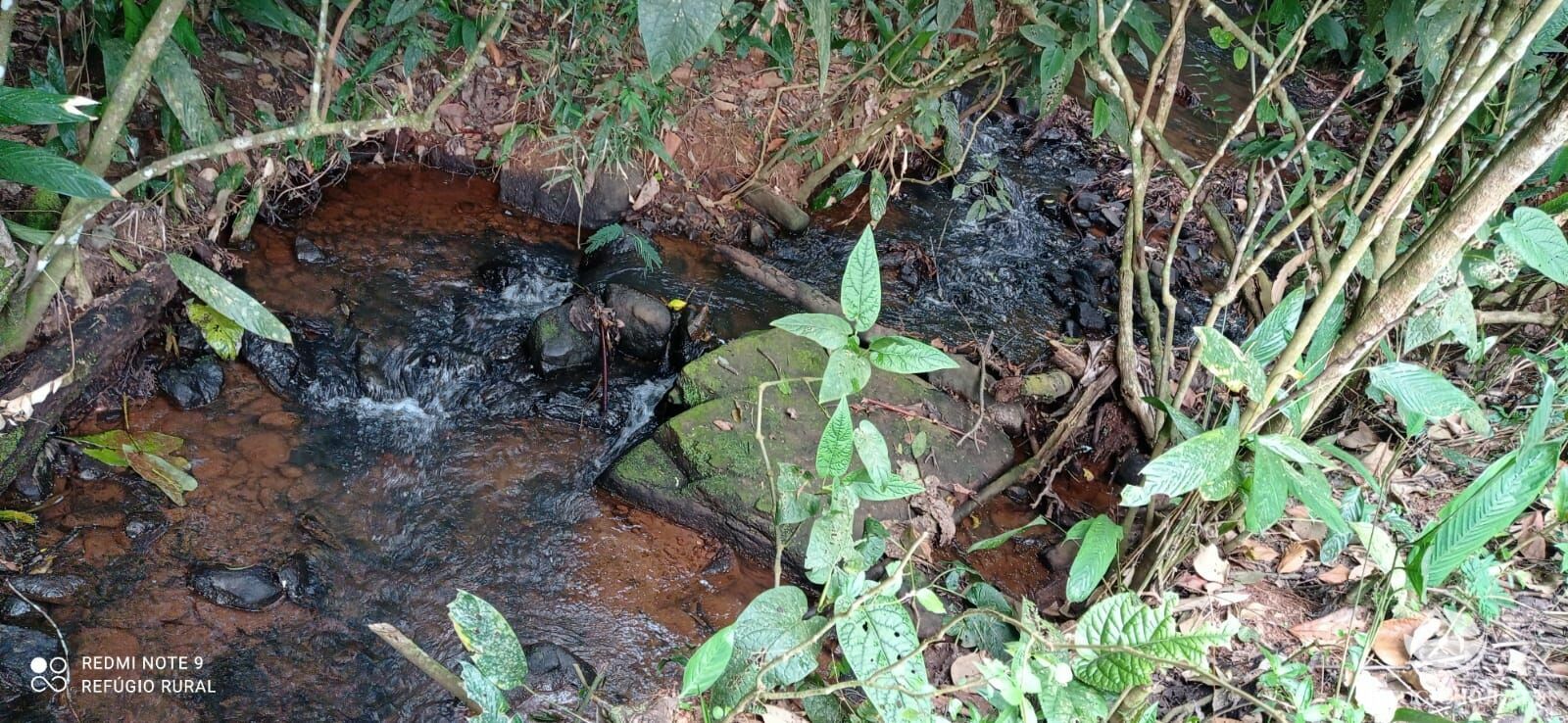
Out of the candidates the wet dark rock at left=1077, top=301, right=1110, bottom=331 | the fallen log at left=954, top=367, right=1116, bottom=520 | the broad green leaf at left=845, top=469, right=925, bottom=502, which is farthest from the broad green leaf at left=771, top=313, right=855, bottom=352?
the wet dark rock at left=1077, top=301, right=1110, bottom=331

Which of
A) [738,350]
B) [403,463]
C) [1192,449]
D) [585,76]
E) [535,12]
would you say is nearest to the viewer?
[1192,449]

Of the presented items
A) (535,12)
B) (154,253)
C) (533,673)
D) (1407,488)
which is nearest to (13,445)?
(154,253)

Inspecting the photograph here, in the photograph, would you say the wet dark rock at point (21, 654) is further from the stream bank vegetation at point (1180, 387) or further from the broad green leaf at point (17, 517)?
the stream bank vegetation at point (1180, 387)

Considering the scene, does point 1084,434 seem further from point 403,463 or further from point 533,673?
point 403,463

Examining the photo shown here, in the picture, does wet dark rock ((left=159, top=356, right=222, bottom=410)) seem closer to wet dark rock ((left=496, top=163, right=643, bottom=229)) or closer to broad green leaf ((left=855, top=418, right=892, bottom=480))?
wet dark rock ((left=496, top=163, right=643, bottom=229))

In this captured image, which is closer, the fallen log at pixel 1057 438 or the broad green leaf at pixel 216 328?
the broad green leaf at pixel 216 328

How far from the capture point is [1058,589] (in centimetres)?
328

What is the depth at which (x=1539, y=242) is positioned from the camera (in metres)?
1.82

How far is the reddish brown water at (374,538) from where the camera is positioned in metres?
2.64

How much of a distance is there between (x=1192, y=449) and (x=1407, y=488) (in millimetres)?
1366

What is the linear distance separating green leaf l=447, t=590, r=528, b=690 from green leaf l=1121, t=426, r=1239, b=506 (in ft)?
4.13

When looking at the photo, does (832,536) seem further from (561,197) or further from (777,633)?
(561,197)

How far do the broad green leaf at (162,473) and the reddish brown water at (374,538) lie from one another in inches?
1.7

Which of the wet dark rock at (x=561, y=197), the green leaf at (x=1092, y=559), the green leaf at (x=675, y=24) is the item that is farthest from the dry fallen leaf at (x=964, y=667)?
the wet dark rock at (x=561, y=197)
